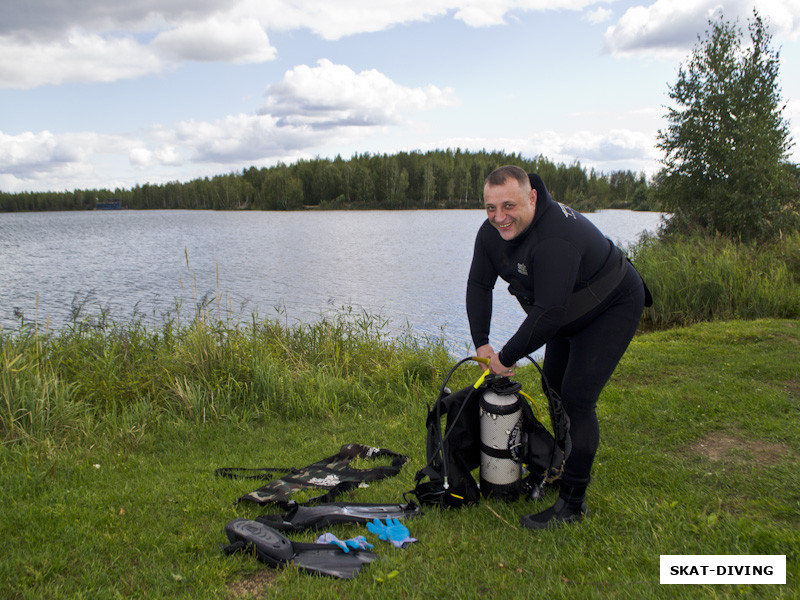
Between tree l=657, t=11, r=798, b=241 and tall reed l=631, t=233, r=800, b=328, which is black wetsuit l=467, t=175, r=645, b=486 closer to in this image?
tall reed l=631, t=233, r=800, b=328

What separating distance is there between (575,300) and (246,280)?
56.7 feet

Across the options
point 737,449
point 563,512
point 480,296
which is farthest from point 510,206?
point 737,449

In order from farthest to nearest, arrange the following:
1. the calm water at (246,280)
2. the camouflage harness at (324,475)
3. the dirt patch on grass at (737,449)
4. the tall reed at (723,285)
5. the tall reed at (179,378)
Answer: the calm water at (246,280), the tall reed at (723,285), the tall reed at (179,378), the dirt patch on grass at (737,449), the camouflage harness at (324,475)

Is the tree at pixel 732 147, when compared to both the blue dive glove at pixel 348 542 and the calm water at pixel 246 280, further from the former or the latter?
the blue dive glove at pixel 348 542

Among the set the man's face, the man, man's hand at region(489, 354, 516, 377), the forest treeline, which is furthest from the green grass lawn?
the forest treeline

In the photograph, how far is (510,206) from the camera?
3.20 m

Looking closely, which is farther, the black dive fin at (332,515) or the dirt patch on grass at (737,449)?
the dirt patch on grass at (737,449)

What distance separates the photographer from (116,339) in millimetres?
7441

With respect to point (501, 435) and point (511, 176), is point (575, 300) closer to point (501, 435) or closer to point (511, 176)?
point (511, 176)

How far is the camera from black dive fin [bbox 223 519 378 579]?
121 inches

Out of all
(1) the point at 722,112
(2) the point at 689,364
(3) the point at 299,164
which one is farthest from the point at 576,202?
(2) the point at 689,364

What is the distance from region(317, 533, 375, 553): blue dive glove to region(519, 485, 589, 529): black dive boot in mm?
1014

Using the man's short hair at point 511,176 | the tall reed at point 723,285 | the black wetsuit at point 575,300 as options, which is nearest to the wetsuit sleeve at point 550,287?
the black wetsuit at point 575,300

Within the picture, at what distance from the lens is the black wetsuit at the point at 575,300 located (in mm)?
3102
